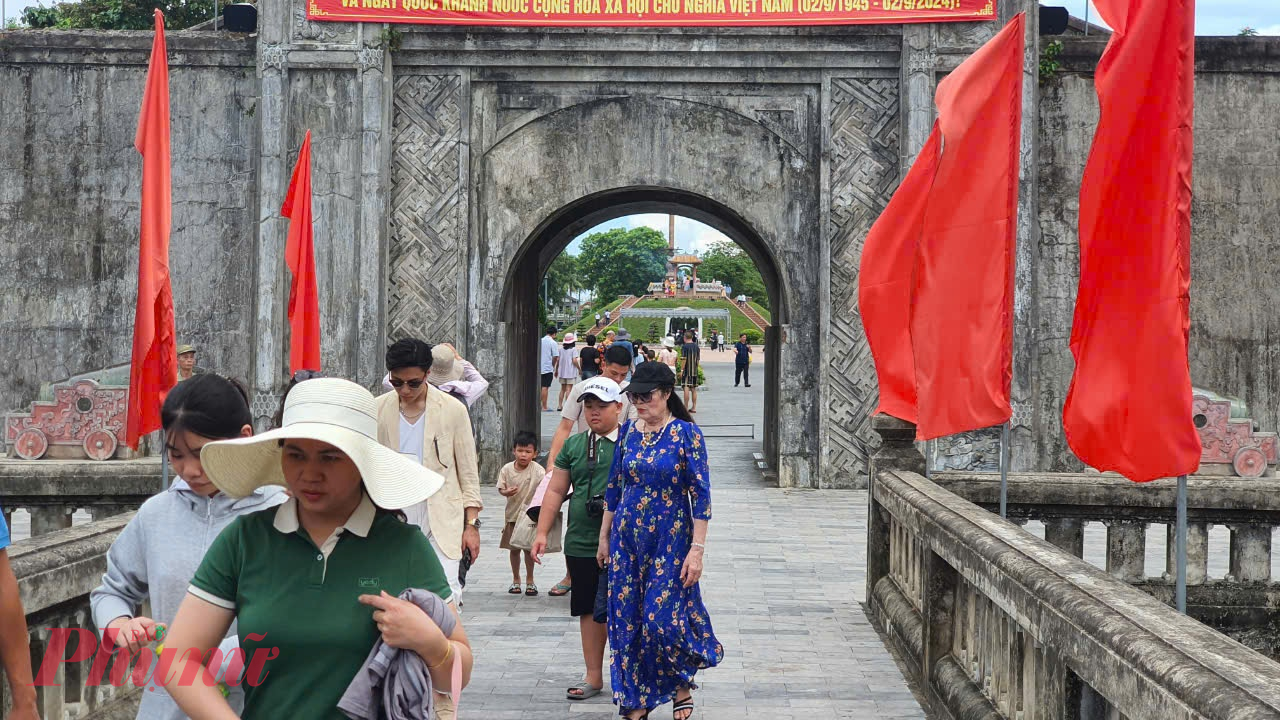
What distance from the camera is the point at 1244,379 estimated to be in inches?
665

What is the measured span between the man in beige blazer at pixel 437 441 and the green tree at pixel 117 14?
29.0 m

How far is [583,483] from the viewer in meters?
7.91

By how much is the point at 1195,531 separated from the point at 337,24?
11771 millimetres

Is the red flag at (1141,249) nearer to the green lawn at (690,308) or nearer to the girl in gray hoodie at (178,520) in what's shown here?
the girl in gray hoodie at (178,520)

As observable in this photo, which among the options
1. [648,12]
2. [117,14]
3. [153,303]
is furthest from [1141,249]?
[117,14]

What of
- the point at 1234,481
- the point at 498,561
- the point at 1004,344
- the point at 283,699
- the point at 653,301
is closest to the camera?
the point at 283,699

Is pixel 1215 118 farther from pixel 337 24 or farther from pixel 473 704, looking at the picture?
pixel 473 704

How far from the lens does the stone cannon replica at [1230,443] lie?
14.5 meters

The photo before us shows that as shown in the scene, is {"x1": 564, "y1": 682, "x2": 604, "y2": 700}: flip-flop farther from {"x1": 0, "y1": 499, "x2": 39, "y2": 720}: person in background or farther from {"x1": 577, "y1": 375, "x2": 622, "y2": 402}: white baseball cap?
{"x1": 0, "y1": 499, "x2": 39, "y2": 720}: person in background

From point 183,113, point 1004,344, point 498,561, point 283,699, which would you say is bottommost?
point 498,561

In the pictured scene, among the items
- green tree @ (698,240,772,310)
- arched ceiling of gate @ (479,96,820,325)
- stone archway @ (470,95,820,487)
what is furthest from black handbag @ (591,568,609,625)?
green tree @ (698,240,772,310)

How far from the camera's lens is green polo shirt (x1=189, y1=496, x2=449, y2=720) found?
310cm

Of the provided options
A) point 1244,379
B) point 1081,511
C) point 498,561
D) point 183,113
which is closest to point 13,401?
point 183,113

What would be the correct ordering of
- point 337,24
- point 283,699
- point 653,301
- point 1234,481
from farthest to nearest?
point 653,301, point 337,24, point 1234,481, point 283,699
